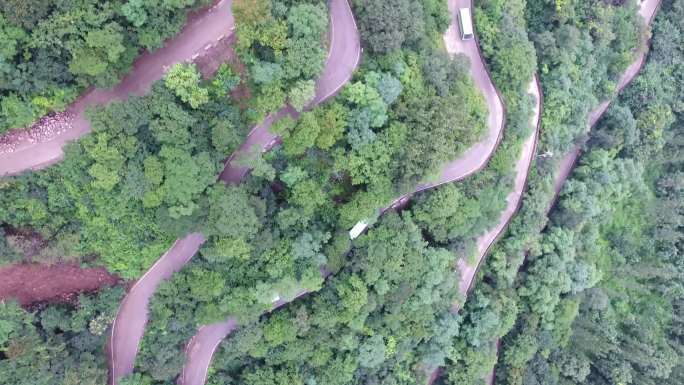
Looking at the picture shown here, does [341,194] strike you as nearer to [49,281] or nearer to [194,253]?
[194,253]

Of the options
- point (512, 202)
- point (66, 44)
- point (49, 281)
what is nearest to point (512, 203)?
point (512, 202)

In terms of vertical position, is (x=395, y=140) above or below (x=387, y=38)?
below

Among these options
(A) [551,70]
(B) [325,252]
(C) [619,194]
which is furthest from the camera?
(C) [619,194]

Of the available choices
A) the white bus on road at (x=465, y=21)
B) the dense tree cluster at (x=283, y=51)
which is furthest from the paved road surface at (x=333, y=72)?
the white bus on road at (x=465, y=21)

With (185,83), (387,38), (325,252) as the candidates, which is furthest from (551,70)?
(185,83)

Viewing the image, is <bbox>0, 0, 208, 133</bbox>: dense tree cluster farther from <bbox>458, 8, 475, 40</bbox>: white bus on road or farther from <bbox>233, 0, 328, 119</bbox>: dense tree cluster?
<bbox>458, 8, 475, 40</bbox>: white bus on road

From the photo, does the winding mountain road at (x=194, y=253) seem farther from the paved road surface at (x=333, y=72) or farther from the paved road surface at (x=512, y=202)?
the paved road surface at (x=512, y=202)

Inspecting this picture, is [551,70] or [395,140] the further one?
[551,70]

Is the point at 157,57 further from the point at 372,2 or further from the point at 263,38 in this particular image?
the point at 372,2
